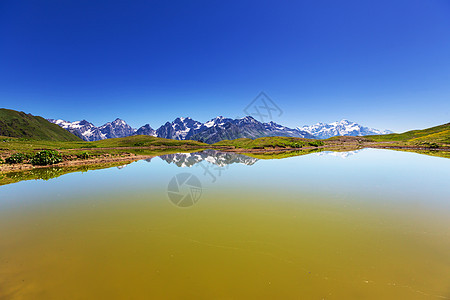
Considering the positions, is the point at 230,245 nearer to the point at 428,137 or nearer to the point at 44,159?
the point at 44,159

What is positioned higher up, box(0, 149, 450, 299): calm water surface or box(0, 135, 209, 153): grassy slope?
box(0, 135, 209, 153): grassy slope

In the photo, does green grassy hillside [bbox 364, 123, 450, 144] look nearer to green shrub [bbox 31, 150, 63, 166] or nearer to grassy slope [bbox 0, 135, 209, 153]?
grassy slope [bbox 0, 135, 209, 153]

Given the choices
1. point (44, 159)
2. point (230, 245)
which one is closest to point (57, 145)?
point (44, 159)

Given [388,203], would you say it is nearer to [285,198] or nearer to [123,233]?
[285,198]

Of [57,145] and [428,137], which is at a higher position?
[57,145]

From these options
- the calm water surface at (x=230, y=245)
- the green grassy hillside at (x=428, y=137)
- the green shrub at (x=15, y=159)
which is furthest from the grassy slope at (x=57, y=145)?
the green grassy hillside at (x=428, y=137)

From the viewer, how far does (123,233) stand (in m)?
11.6

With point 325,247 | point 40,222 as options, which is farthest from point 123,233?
point 325,247

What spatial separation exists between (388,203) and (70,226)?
25.3m

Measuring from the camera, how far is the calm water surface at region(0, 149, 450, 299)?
7238 millimetres

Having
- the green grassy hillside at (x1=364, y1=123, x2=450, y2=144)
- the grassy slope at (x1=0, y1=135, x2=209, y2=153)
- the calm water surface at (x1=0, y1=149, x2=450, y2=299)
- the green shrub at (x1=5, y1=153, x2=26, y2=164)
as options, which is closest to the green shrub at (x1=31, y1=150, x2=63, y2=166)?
the green shrub at (x1=5, y1=153, x2=26, y2=164)

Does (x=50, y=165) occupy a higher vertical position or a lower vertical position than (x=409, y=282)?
higher

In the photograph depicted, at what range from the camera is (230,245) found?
33.1 feet

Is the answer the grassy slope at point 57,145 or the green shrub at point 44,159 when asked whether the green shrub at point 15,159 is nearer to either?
the green shrub at point 44,159
